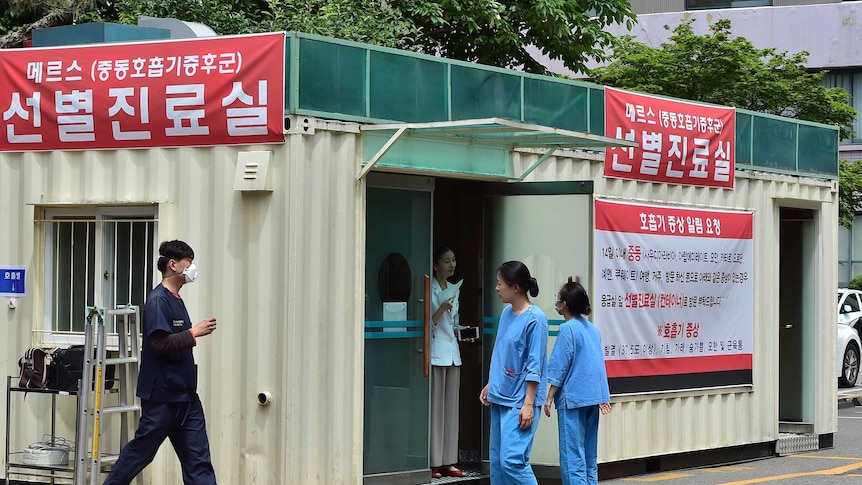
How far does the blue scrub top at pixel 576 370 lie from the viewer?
31.0 feet

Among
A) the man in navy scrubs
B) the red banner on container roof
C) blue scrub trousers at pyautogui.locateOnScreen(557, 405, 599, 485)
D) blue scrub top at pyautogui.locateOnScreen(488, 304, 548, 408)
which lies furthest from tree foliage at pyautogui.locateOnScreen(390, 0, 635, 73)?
blue scrub top at pyautogui.locateOnScreen(488, 304, 548, 408)

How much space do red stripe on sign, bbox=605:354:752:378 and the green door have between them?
2.14m

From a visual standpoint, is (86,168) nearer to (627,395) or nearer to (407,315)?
(407,315)

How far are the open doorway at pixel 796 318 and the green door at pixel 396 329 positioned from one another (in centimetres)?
570

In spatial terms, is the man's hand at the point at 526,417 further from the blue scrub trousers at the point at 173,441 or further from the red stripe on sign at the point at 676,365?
the red stripe on sign at the point at 676,365

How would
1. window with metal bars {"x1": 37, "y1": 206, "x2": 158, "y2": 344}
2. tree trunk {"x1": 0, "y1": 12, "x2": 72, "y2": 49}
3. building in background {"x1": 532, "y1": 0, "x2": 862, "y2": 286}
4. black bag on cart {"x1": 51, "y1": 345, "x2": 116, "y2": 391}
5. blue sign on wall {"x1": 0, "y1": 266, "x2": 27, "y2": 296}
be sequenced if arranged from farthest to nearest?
1. building in background {"x1": 532, "y1": 0, "x2": 862, "y2": 286}
2. tree trunk {"x1": 0, "y1": 12, "x2": 72, "y2": 49}
3. blue sign on wall {"x1": 0, "y1": 266, "x2": 27, "y2": 296}
4. window with metal bars {"x1": 37, "y1": 206, "x2": 158, "y2": 344}
5. black bag on cart {"x1": 51, "y1": 345, "x2": 116, "y2": 391}

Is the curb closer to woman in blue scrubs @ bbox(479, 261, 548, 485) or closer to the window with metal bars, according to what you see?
the window with metal bars

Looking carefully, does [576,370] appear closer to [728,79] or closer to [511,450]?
[511,450]

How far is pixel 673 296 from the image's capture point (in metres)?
13.1

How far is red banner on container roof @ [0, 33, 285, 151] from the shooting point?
32.2 ft

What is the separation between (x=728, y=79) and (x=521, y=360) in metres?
20.3

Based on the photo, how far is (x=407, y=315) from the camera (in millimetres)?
10859

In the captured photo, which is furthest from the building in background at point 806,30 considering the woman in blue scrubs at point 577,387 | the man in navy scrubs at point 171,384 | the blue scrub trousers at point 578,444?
the man in navy scrubs at point 171,384

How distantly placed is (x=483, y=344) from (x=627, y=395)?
61.5 inches
